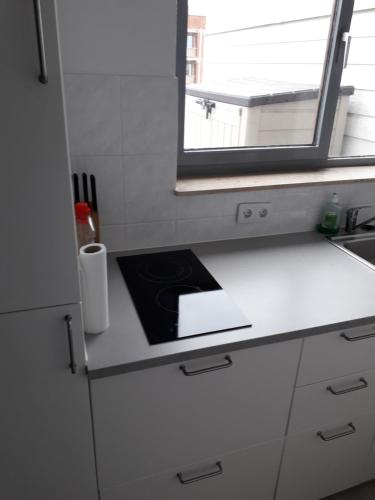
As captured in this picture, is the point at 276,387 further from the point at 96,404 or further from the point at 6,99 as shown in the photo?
the point at 6,99

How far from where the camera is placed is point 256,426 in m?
1.25

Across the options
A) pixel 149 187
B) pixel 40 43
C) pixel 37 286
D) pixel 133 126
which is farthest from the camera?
pixel 149 187

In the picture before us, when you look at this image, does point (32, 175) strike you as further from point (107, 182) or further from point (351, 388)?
point (351, 388)

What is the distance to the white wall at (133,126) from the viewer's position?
1.24 metres

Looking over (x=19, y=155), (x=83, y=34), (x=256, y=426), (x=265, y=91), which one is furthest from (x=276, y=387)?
(x=265, y=91)

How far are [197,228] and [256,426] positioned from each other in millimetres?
750

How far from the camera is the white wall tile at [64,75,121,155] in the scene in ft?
4.20

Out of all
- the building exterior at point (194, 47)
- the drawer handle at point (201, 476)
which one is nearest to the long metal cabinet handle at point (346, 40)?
the building exterior at point (194, 47)

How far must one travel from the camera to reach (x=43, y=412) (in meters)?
1.00

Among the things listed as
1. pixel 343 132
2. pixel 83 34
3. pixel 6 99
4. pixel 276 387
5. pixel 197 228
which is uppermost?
pixel 83 34

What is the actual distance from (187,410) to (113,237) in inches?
27.1

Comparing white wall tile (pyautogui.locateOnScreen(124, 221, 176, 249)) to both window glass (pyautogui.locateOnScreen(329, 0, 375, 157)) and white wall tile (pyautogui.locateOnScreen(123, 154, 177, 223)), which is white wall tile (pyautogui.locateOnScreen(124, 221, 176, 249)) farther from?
window glass (pyautogui.locateOnScreen(329, 0, 375, 157))

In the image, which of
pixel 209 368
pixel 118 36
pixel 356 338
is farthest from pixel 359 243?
pixel 118 36

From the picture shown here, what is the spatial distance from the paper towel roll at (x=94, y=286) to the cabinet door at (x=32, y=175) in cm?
12
